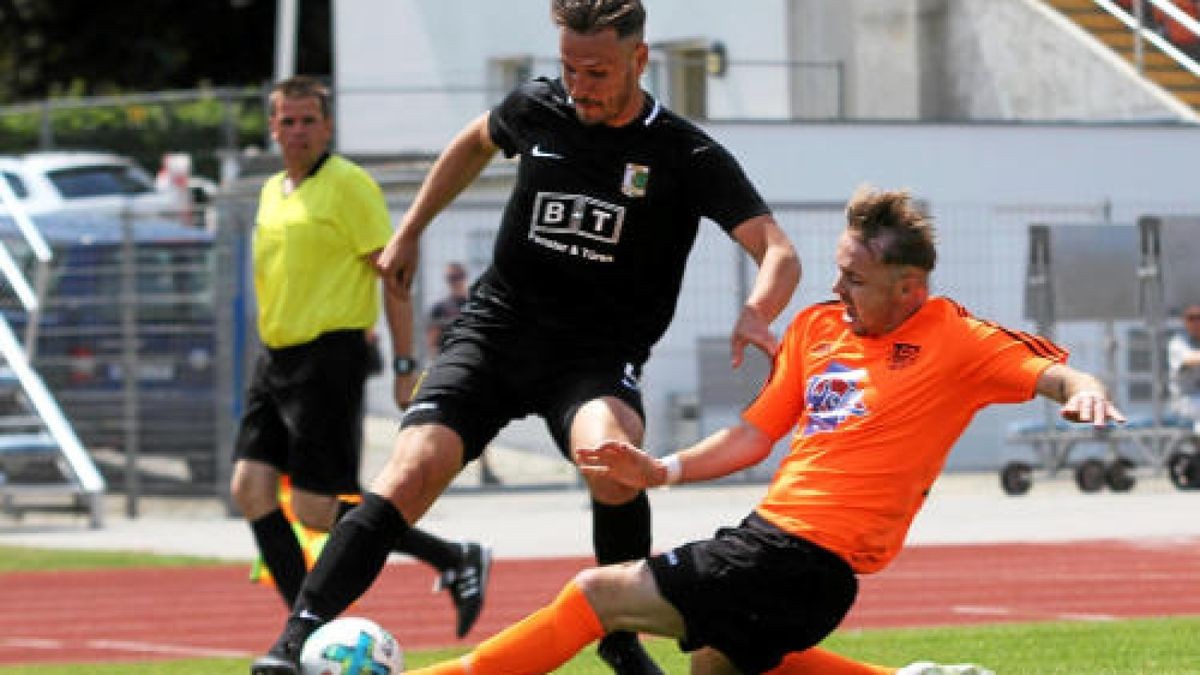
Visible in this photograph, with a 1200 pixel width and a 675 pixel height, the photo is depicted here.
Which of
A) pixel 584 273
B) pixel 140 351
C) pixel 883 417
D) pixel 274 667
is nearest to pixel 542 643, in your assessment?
pixel 274 667

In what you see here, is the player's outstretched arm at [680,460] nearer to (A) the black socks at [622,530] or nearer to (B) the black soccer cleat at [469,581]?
(A) the black socks at [622,530]

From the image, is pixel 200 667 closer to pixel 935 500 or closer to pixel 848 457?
pixel 848 457

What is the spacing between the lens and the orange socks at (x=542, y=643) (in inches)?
289

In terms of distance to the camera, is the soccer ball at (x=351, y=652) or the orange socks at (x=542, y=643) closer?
the orange socks at (x=542, y=643)

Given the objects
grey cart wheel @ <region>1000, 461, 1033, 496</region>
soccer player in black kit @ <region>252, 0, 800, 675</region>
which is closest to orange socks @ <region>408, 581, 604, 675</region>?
soccer player in black kit @ <region>252, 0, 800, 675</region>

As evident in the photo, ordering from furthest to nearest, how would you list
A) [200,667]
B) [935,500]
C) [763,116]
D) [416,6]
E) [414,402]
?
[416,6] < [763,116] < [935,500] < [200,667] < [414,402]

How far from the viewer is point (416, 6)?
36156 mm

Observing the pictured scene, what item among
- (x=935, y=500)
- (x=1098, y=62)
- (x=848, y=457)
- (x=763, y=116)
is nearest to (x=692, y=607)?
(x=848, y=457)

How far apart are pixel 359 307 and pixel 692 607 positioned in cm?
376

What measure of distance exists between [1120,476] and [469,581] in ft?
37.0

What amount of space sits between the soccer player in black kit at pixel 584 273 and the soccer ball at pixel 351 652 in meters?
0.40

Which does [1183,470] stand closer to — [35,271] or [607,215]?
[35,271]

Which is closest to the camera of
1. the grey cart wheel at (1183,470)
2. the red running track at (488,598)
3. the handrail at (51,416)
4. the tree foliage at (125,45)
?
the red running track at (488,598)

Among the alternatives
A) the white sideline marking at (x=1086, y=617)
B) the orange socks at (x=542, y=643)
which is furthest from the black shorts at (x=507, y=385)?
the white sideline marking at (x=1086, y=617)
